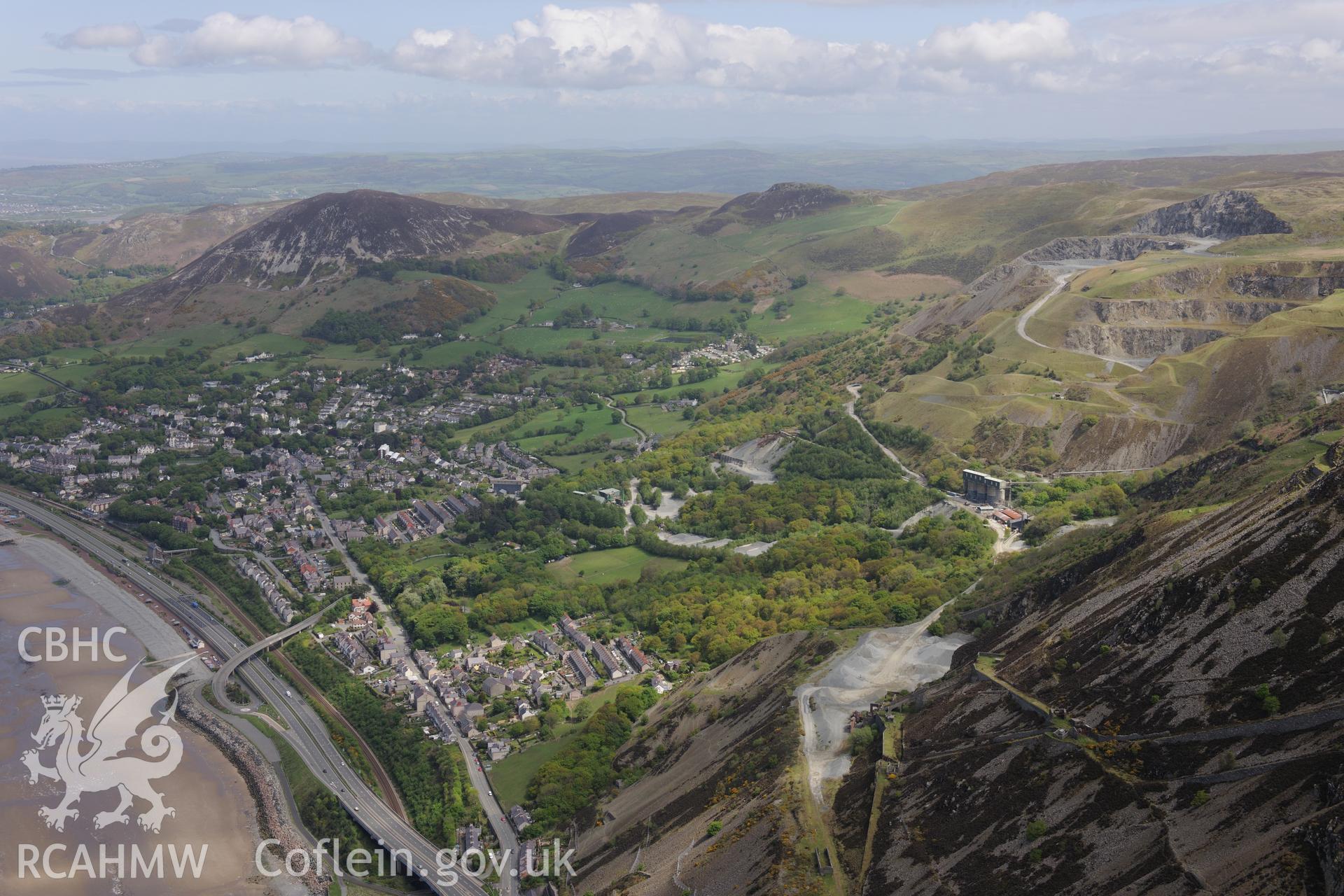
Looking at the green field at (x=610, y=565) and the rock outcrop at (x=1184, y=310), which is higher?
the rock outcrop at (x=1184, y=310)

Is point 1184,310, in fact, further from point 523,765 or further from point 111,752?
point 111,752

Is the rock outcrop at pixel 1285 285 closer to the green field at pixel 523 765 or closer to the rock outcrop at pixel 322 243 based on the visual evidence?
the green field at pixel 523 765

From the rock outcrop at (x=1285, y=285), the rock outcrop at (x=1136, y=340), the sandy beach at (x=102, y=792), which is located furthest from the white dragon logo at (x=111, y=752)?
the rock outcrop at (x=1285, y=285)

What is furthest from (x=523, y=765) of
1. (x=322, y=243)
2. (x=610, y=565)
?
(x=322, y=243)

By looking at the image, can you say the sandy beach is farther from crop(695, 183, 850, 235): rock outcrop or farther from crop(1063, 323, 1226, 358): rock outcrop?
crop(695, 183, 850, 235): rock outcrop

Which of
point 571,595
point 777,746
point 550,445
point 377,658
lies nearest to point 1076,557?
point 777,746

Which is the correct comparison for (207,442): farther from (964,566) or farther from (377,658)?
(964,566)
